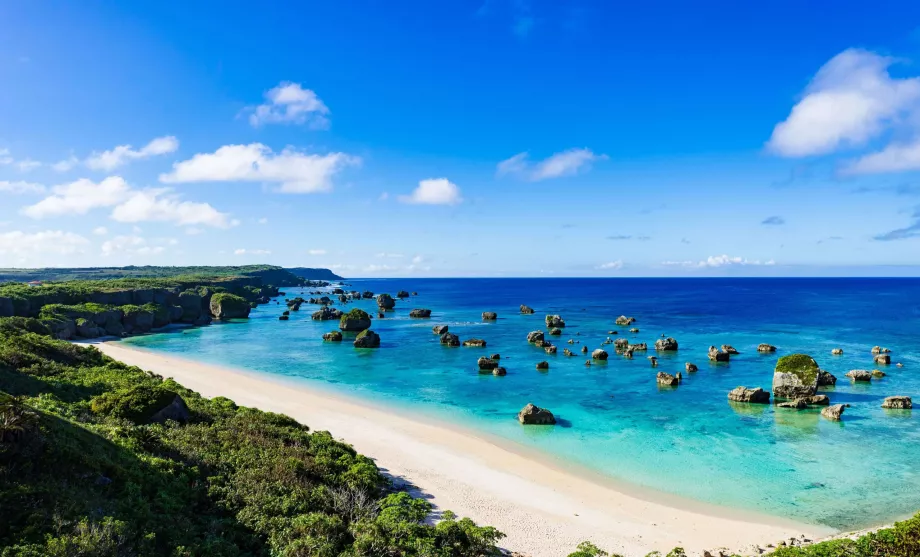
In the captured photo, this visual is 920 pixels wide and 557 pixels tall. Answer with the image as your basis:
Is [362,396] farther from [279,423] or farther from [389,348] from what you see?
[389,348]

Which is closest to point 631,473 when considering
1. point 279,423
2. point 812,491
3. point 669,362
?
point 812,491

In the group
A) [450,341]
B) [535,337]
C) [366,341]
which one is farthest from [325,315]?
[535,337]

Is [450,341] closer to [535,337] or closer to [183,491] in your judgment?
[535,337]

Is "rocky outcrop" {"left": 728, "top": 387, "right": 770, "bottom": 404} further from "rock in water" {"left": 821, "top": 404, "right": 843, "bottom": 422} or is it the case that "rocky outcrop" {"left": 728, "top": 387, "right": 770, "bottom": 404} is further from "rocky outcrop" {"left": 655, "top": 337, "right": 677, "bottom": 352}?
"rocky outcrop" {"left": 655, "top": 337, "right": 677, "bottom": 352}

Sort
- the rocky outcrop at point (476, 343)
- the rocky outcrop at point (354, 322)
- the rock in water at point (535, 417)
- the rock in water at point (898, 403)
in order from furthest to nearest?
the rocky outcrop at point (354, 322) → the rocky outcrop at point (476, 343) → the rock in water at point (898, 403) → the rock in water at point (535, 417)

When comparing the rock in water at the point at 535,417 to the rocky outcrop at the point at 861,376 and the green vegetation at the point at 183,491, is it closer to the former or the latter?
the green vegetation at the point at 183,491

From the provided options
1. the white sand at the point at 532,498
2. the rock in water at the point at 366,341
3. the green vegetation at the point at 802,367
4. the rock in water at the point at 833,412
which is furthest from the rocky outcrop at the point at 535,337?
the white sand at the point at 532,498
